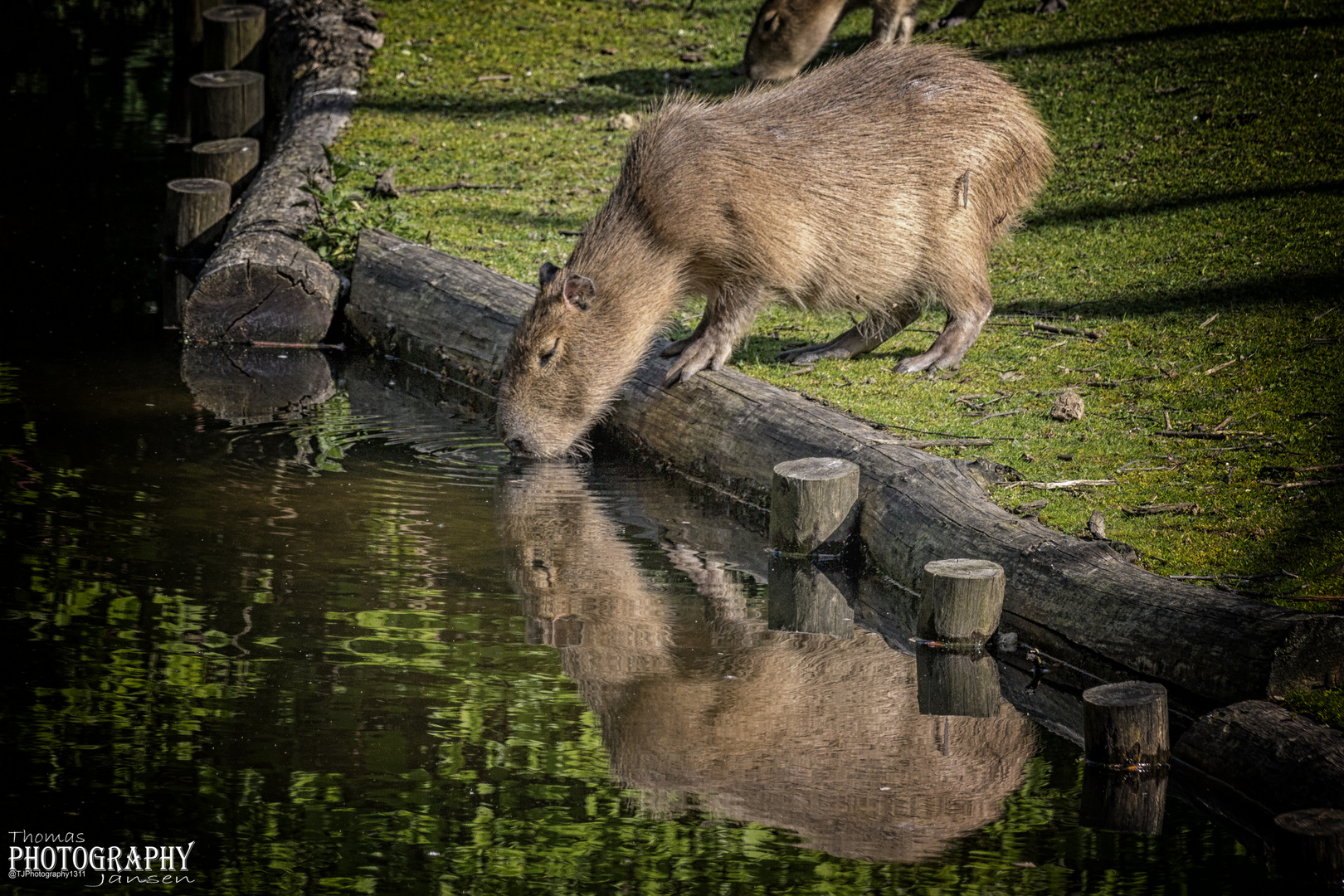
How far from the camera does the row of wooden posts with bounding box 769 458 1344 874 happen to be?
3748 millimetres

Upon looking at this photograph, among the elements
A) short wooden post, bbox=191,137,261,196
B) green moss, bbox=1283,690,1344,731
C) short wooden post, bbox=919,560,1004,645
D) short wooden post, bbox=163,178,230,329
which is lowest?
green moss, bbox=1283,690,1344,731

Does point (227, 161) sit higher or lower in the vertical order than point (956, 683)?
higher

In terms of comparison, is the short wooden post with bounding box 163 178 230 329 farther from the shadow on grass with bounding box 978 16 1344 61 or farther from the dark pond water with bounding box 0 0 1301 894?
the shadow on grass with bounding box 978 16 1344 61

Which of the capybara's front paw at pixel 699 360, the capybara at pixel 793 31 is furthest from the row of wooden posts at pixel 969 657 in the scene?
the capybara at pixel 793 31

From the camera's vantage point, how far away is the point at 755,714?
433 centimetres

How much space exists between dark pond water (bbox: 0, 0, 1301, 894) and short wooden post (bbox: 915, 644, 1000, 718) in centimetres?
4

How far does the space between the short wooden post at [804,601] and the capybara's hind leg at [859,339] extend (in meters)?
1.90

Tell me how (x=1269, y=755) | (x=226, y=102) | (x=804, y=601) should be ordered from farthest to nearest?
(x=226, y=102) → (x=804, y=601) → (x=1269, y=755)

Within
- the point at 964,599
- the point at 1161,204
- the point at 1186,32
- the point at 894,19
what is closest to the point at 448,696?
the point at 964,599

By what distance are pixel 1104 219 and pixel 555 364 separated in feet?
14.6

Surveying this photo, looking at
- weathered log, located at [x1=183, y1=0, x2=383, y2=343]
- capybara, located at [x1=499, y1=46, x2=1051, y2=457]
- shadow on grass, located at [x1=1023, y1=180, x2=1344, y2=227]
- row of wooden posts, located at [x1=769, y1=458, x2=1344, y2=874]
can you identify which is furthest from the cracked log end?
shadow on grass, located at [x1=1023, y1=180, x2=1344, y2=227]

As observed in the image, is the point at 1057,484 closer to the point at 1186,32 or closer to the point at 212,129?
the point at 1186,32

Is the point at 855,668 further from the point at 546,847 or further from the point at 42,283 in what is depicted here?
the point at 42,283

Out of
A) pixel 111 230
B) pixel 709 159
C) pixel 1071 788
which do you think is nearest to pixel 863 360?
pixel 709 159
